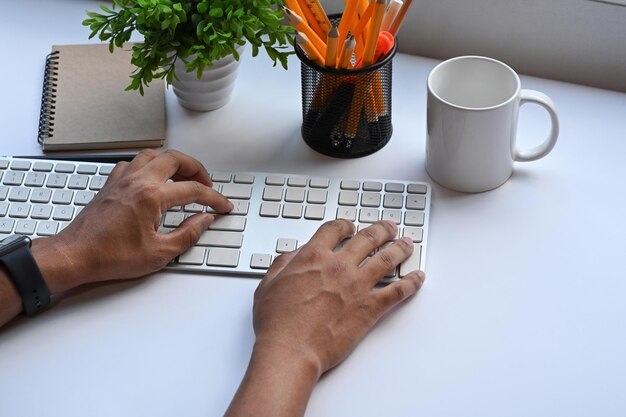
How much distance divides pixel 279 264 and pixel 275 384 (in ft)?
0.49

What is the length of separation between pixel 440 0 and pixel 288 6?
24cm

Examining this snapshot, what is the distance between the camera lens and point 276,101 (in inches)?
41.7

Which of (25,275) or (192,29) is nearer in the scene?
(25,275)

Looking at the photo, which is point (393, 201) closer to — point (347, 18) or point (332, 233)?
point (332, 233)

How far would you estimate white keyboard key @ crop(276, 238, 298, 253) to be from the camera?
870mm

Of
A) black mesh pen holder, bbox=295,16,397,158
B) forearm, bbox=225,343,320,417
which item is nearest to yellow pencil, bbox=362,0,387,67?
black mesh pen holder, bbox=295,16,397,158

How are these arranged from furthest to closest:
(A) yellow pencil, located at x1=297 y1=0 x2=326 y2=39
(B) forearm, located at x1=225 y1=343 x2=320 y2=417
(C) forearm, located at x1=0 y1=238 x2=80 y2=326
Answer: (A) yellow pencil, located at x1=297 y1=0 x2=326 y2=39 < (C) forearm, located at x1=0 y1=238 x2=80 y2=326 < (B) forearm, located at x1=225 y1=343 x2=320 y2=417

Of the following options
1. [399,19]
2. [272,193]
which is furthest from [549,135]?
[272,193]

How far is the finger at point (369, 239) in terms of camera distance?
83 cm

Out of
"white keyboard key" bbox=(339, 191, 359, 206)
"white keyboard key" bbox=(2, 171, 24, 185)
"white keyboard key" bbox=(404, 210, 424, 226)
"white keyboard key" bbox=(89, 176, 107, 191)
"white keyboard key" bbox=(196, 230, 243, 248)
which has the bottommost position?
"white keyboard key" bbox=(196, 230, 243, 248)

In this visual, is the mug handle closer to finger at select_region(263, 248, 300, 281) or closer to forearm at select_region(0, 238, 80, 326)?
finger at select_region(263, 248, 300, 281)

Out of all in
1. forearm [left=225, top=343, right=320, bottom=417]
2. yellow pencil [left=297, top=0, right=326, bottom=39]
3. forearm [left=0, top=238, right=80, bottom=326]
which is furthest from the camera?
yellow pencil [left=297, top=0, right=326, bottom=39]

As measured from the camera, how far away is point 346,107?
0.93m

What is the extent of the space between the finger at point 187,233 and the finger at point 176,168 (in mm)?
53
